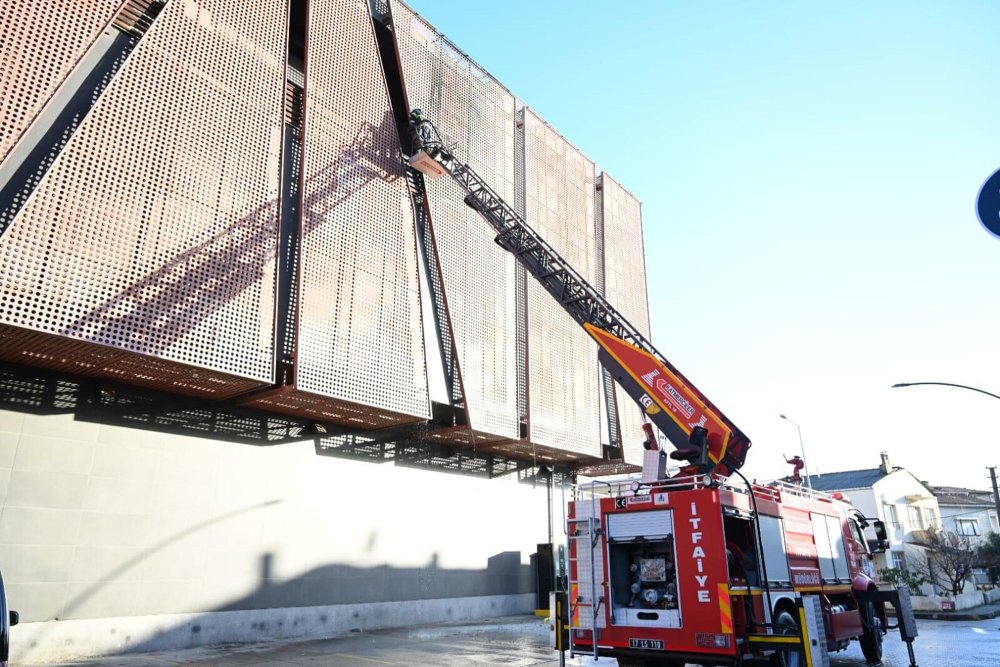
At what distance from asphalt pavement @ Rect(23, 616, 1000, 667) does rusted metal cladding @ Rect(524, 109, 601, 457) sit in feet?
26.3

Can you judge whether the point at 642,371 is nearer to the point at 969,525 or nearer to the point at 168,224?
the point at 168,224

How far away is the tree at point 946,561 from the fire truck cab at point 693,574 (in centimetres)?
2798

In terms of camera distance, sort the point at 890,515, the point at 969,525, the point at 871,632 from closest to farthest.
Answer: the point at 871,632 < the point at 890,515 < the point at 969,525

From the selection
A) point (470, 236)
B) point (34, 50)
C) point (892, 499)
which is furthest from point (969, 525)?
point (34, 50)

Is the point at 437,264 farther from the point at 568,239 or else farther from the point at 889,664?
the point at 889,664

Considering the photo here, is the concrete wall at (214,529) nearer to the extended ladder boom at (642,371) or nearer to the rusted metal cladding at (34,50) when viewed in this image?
the rusted metal cladding at (34,50)

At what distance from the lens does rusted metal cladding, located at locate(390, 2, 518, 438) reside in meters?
22.0

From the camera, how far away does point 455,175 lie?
22328mm

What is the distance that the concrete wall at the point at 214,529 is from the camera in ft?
44.5

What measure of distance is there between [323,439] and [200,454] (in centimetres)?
392

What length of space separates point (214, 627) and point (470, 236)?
47.1 ft

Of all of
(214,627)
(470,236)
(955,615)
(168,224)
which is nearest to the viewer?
(168,224)

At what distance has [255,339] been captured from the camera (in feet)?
51.1

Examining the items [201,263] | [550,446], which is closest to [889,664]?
[550,446]
